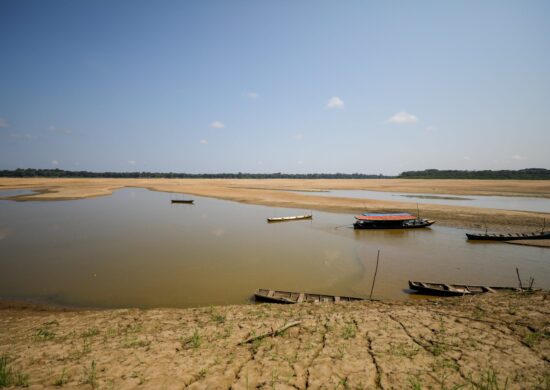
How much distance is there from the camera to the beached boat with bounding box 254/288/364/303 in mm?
11469

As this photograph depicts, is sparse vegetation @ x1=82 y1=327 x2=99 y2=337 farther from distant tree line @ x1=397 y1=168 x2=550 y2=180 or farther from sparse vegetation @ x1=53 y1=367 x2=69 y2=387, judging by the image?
distant tree line @ x1=397 y1=168 x2=550 y2=180

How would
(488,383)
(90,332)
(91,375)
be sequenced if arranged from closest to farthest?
(488,383), (91,375), (90,332)

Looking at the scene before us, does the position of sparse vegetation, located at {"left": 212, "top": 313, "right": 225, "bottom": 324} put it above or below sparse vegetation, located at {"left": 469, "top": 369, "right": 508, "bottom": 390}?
below

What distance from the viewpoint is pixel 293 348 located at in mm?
7102

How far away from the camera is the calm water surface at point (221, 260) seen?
1314cm

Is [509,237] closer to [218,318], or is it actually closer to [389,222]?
[389,222]

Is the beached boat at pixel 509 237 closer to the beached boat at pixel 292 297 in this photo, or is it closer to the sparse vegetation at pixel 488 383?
the beached boat at pixel 292 297

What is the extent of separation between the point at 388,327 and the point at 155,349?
6893 mm

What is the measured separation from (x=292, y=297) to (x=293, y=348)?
4791mm

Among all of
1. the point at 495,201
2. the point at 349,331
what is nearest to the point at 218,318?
the point at 349,331

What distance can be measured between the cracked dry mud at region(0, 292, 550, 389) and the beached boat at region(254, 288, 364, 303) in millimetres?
1213

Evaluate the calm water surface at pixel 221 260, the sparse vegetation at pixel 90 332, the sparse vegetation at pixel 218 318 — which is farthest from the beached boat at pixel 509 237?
the sparse vegetation at pixel 90 332

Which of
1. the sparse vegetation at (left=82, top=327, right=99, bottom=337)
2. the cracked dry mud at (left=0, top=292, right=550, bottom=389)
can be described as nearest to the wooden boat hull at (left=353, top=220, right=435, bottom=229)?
the cracked dry mud at (left=0, top=292, right=550, bottom=389)

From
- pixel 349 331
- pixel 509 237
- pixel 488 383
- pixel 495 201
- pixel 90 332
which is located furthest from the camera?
pixel 495 201
